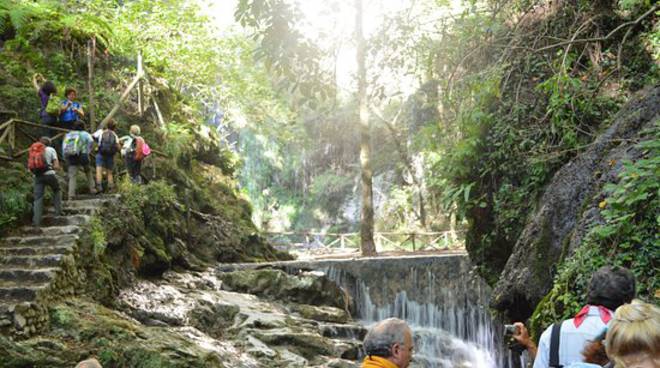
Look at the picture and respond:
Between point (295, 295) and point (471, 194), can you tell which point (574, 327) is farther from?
point (295, 295)

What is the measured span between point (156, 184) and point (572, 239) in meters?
9.71

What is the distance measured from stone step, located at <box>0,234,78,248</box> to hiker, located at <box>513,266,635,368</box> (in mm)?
8071

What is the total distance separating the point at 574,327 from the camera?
10.3 ft

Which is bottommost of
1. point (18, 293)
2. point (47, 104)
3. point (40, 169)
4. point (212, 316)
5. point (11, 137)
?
point (212, 316)

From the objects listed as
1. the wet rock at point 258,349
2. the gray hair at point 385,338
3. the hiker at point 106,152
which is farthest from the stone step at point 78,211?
the gray hair at point 385,338

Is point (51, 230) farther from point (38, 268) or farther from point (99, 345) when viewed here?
point (99, 345)

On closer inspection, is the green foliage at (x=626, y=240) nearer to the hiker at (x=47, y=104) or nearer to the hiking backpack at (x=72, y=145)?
the hiking backpack at (x=72, y=145)

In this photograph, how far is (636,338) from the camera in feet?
7.06

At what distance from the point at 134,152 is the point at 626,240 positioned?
10.1m

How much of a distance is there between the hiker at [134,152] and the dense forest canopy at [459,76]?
95.7 inches

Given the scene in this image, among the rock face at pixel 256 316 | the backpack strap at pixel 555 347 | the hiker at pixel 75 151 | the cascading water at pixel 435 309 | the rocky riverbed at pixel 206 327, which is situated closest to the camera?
the backpack strap at pixel 555 347

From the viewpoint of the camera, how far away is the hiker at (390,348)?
9.14 feet

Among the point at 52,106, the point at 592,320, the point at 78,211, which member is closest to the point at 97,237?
the point at 78,211

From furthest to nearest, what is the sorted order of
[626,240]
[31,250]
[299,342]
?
1. [299,342]
2. [31,250]
3. [626,240]
